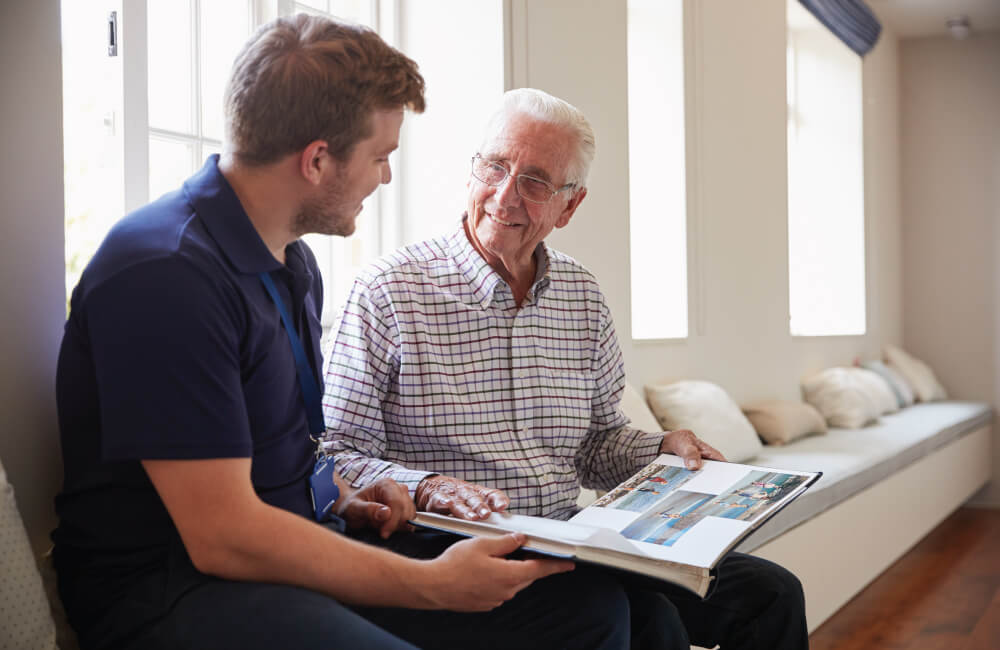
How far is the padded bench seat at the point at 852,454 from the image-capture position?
3090 millimetres

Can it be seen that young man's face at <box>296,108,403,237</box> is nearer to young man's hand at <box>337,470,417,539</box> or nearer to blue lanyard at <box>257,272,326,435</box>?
blue lanyard at <box>257,272,326,435</box>

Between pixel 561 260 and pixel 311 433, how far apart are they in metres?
0.80

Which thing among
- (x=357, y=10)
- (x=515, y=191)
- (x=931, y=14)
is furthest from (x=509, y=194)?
(x=931, y=14)

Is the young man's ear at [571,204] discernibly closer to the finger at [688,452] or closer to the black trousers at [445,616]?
the finger at [688,452]

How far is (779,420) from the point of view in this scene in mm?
4113

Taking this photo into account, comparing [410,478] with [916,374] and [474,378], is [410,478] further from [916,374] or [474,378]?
[916,374]

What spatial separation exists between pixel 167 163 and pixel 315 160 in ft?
3.49

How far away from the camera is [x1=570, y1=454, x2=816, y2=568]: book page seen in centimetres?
135

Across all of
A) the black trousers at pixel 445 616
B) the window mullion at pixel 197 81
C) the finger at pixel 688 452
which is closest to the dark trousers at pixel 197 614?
the black trousers at pixel 445 616

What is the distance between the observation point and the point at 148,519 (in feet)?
3.74

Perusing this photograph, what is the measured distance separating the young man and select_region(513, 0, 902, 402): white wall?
5.30ft

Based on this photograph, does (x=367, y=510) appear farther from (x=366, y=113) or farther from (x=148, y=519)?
(x=366, y=113)

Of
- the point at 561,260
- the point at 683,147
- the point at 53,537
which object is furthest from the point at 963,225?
the point at 53,537

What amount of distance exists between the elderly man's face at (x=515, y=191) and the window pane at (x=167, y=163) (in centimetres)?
72
